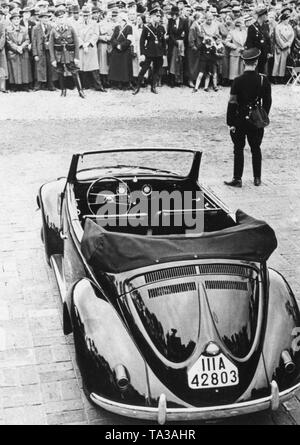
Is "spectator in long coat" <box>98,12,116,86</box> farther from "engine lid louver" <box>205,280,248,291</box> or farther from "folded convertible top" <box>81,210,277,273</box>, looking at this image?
"engine lid louver" <box>205,280,248,291</box>

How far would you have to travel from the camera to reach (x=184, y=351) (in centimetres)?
406

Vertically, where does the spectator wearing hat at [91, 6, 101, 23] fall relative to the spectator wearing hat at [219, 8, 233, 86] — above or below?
above

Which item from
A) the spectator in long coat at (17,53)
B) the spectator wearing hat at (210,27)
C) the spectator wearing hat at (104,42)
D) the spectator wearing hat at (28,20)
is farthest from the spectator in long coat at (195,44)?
the spectator in long coat at (17,53)

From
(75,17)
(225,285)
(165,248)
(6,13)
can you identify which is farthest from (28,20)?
(225,285)

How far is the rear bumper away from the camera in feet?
12.8

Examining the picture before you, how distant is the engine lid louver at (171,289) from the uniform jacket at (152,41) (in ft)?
41.1

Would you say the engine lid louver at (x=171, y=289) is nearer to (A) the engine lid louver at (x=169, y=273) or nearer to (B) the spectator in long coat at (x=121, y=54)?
(A) the engine lid louver at (x=169, y=273)

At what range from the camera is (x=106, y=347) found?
13.7 ft

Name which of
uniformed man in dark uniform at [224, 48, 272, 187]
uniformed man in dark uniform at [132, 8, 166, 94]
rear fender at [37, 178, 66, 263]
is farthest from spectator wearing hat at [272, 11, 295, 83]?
rear fender at [37, 178, 66, 263]

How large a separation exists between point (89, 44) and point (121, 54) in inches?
33.1

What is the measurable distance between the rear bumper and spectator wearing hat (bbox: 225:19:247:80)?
563 inches

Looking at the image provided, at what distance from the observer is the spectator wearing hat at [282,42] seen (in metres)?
17.8

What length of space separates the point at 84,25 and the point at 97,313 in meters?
13.4
